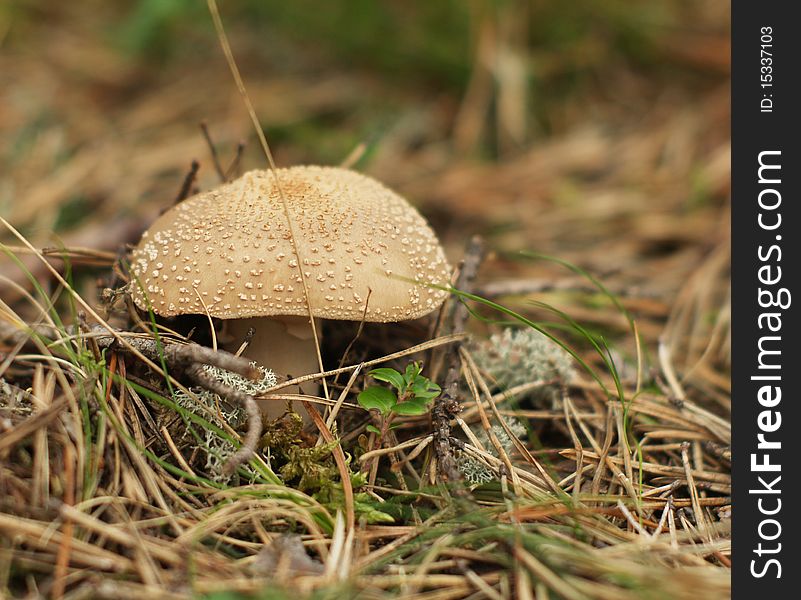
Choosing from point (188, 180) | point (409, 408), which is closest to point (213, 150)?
point (188, 180)

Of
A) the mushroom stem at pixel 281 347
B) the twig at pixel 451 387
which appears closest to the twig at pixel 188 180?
the mushroom stem at pixel 281 347

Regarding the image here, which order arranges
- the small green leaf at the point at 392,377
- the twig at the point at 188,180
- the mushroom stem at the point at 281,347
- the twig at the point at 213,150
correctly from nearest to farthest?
the small green leaf at the point at 392,377, the mushroom stem at the point at 281,347, the twig at the point at 188,180, the twig at the point at 213,150

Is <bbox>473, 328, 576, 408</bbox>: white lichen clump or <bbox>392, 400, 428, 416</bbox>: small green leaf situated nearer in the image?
<bbox>392, 400, 428, 416</bbox>: small green leaf

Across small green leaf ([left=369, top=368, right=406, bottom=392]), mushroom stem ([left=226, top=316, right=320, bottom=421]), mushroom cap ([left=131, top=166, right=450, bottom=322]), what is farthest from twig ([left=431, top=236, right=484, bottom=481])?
mushroom stem ([left=226, top=316, right=320, bottom=421])

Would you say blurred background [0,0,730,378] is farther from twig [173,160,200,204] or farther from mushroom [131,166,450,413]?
mushroom [131,166,450,413]

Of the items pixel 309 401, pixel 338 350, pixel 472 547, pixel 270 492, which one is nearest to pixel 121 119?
pixel 338 350

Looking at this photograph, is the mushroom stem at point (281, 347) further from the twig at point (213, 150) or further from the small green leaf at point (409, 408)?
the twig at point (213, 150)
